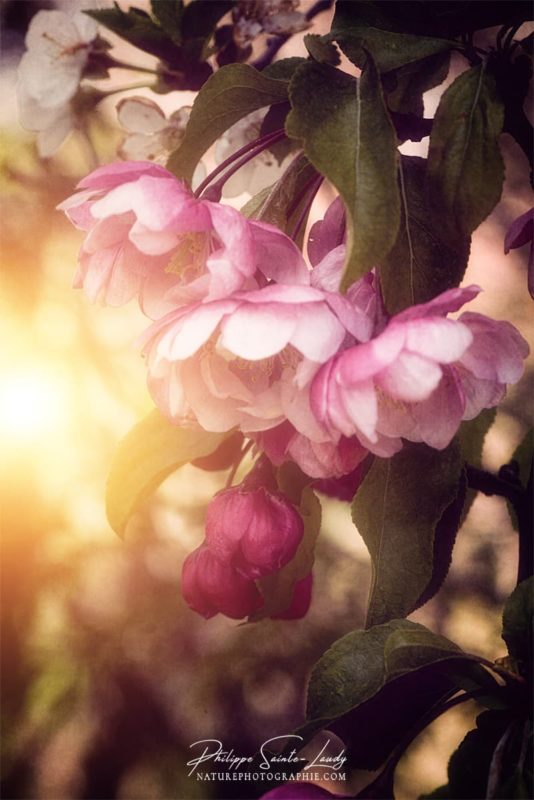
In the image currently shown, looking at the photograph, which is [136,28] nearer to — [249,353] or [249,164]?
[249,164]

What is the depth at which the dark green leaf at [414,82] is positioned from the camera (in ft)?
1.35

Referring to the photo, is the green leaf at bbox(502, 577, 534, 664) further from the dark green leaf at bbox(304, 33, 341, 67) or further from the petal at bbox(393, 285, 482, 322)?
the dark green leaf at bbox(304, 33, 341, 67)

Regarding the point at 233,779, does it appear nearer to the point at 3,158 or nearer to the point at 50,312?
the point at 50,312

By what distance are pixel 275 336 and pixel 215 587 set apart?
193 millimetres

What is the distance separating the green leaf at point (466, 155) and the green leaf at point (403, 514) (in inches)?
4.7

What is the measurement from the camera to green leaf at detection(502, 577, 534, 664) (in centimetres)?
40

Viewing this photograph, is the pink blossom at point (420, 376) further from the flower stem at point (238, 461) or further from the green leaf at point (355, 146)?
the flower stem at point (238, 461)

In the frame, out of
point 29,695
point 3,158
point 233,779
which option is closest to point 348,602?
point 233,779

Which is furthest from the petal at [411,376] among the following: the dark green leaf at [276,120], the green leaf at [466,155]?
the dark green leaf at [276,120]

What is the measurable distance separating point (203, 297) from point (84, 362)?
27 centimetres

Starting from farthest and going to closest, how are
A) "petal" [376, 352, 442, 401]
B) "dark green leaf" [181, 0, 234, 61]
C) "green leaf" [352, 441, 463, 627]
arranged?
"dark green leaf" [181, 0, 234, 61] → "green leaf" [352, 441, 463, 627] → "petal" [376, 352, 442, 401]

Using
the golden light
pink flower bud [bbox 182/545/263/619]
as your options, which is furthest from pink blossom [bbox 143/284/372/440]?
the golden light

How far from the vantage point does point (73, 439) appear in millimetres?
552
